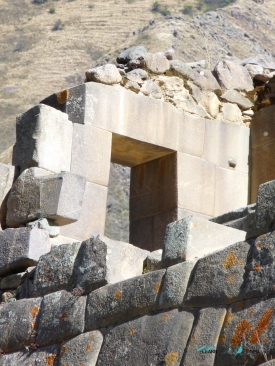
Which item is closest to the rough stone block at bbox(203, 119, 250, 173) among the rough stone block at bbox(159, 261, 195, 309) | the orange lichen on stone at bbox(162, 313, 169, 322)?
the rough stone block at bbox(159, 261, 195, 309)

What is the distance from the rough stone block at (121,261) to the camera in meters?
6.11

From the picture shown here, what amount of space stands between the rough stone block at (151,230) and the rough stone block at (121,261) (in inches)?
97.4

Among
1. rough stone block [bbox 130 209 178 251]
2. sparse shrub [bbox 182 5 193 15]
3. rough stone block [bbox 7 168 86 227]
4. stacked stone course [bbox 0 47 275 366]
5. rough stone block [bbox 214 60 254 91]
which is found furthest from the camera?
sparse shrub [bbox 182 5 193 15]

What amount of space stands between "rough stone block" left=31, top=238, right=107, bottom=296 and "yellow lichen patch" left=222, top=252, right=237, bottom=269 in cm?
115

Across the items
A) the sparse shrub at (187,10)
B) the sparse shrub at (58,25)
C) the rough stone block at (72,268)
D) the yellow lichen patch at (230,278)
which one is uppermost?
the yellow lichen patch at (230,278)

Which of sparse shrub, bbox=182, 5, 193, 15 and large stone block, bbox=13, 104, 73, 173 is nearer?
large stone block, bbox=13, 104, 73, 173

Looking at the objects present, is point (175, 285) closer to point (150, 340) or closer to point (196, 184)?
point (150, 340)

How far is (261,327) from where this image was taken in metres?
4.78

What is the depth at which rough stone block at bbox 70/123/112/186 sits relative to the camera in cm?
819

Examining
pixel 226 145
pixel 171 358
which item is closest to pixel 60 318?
pixel 171 358

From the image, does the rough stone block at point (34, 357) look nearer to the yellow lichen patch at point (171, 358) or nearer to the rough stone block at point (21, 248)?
the rough stone block at point (21, 248)

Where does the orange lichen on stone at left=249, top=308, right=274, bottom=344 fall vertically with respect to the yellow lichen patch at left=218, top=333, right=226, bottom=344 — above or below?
above

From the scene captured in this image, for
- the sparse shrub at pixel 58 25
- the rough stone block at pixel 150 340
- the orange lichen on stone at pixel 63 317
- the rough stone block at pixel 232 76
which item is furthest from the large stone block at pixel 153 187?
the sparse shrub at pixel 58 25

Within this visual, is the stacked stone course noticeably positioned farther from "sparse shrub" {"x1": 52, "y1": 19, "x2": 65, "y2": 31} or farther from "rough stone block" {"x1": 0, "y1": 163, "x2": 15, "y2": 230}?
"sparse shrub" {"x1": 52, "y1": 19, "x2": 65, "y2": 31}
